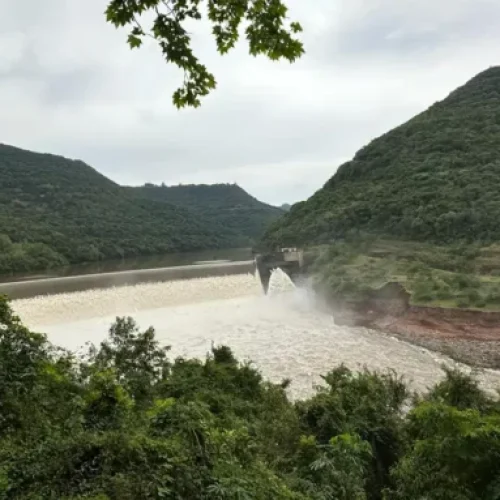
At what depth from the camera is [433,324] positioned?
2884cm

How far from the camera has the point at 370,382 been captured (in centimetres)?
1343

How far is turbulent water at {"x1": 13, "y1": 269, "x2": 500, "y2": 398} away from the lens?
80.3 ft

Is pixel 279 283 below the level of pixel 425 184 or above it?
below

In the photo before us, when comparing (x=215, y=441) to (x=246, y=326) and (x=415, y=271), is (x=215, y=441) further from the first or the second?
(x=415, y=271)

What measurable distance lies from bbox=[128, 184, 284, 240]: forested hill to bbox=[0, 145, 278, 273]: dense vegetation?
207 cm

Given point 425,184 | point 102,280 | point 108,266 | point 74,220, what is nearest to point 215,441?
point 102,280

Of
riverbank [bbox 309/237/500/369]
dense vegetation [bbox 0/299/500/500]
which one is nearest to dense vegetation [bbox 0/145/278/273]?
riverbank [bbox 309/237/500/369]

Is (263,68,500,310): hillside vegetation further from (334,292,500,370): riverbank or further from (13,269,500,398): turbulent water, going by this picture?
(13,269,500,398): turbulent water

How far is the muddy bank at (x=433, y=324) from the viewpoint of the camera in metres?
25.1

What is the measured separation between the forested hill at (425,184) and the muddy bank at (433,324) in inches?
651

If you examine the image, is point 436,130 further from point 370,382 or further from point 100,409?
point 100,409

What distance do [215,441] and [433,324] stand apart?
24541 mm

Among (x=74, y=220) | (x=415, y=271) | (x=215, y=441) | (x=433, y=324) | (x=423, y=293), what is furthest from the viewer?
(x=74, y=220)

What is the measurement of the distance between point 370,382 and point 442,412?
5.81 metres
